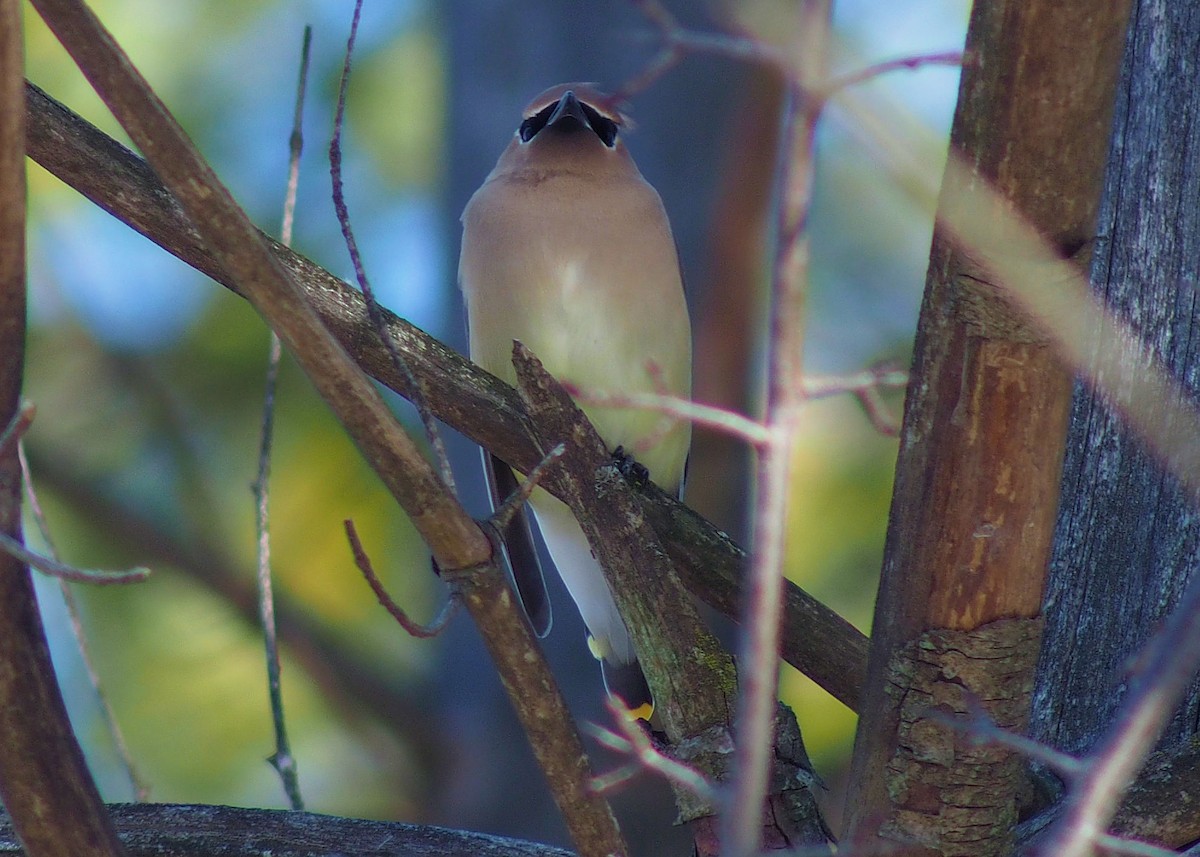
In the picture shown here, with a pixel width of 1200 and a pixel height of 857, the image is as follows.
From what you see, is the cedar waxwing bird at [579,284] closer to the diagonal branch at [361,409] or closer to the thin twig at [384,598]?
the diagonal branch at [361,409]

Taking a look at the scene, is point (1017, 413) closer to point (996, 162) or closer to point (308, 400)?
point (996, 162)

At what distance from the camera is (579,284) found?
Result: 339cm

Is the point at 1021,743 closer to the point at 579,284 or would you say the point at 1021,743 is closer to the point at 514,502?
the point at 514,502

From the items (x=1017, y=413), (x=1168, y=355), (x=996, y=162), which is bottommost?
(x=1017, y=413)

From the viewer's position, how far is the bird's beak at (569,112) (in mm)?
3580

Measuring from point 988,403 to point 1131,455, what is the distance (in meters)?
0.90

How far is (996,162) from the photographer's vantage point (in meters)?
1.44

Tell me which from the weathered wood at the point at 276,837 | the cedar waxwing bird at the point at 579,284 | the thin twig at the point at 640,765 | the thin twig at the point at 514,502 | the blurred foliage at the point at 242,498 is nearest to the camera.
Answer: the thin twig at the point at 640,765

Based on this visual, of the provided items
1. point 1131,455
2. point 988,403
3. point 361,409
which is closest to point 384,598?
point 361,409

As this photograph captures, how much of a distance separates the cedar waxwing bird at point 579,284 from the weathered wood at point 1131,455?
47.6 inches

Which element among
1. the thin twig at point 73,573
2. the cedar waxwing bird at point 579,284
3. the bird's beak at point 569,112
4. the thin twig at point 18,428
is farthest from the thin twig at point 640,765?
the bird's beak at point 569,112

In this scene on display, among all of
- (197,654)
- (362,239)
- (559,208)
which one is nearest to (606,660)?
(559,208)

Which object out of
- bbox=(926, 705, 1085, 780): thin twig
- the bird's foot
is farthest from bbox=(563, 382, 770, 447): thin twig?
the bird's foot

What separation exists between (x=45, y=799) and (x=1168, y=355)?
1.78m
